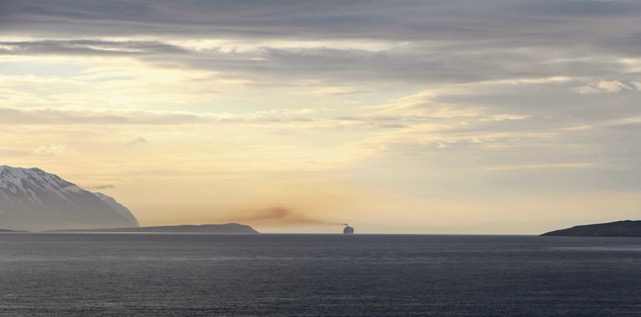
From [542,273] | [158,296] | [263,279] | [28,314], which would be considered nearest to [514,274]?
[542,273]

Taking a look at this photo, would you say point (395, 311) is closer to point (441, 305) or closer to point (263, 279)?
point (441, 305)

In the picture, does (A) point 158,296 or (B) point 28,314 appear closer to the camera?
(B) point 28,314

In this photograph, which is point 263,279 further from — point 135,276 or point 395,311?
point 395,311

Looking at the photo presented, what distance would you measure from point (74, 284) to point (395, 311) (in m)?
59.2

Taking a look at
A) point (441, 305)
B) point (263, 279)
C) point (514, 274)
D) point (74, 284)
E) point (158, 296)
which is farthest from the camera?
point (514, 274)

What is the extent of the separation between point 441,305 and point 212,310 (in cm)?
2923

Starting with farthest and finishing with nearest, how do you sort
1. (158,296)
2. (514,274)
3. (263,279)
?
1. (514,274)
2. (263,279)
3. (158,296)

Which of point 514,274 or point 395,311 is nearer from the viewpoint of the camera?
point 395,311

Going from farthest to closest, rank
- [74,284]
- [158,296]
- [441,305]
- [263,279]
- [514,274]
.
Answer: [514,274]
[263,279]
[74,284]
[158,296]
[441,305]

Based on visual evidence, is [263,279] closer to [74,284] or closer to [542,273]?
[74,284]

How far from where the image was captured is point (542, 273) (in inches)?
7598

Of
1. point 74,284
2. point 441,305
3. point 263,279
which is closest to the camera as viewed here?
point 441,305

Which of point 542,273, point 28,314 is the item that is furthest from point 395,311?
point 542,273

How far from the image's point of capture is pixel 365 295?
139m
